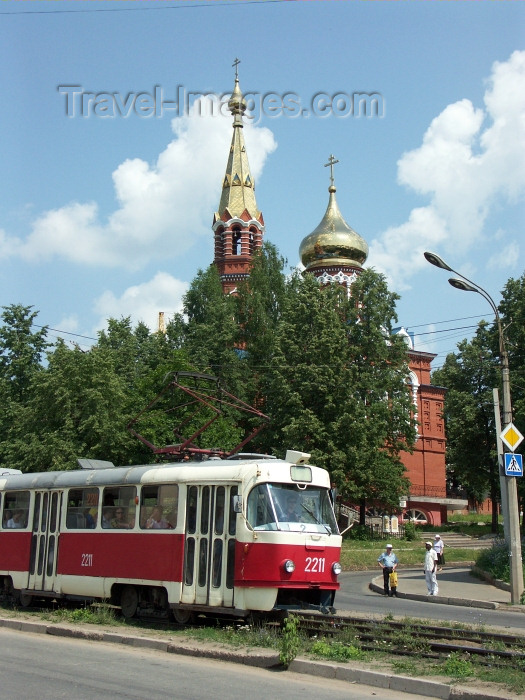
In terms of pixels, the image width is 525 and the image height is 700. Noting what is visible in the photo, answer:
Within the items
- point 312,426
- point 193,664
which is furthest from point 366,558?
point 193,664

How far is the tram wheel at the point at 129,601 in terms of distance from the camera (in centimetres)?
1541

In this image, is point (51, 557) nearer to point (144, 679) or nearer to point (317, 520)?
point (317, 520)

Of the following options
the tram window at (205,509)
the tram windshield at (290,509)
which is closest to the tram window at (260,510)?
the tram windshield at (290,509)

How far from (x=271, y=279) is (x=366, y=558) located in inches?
871

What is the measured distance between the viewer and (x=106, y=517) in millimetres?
16297

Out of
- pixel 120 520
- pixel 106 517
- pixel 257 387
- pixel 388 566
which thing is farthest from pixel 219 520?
pixel 257 387

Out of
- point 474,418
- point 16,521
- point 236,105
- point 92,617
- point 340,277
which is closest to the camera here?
point 92,617

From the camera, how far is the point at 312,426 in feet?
133

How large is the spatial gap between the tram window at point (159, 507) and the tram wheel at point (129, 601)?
131cm

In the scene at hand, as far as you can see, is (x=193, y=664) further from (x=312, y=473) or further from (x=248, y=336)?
(x=248, y=336)

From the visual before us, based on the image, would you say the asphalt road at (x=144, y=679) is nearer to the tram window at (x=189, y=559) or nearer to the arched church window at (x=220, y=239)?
the tram window at (x=189, y=559)

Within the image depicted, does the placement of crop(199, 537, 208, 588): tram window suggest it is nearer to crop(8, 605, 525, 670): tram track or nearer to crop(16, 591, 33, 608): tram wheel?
crop(8, 605, 525, 670): tram track

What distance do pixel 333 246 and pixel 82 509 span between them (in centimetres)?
4572

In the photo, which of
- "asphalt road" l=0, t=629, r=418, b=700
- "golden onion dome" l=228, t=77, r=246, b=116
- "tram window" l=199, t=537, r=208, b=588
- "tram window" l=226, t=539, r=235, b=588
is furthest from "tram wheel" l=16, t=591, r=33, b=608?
"golden onion dome" l=228, t=77, r=246, b=116
